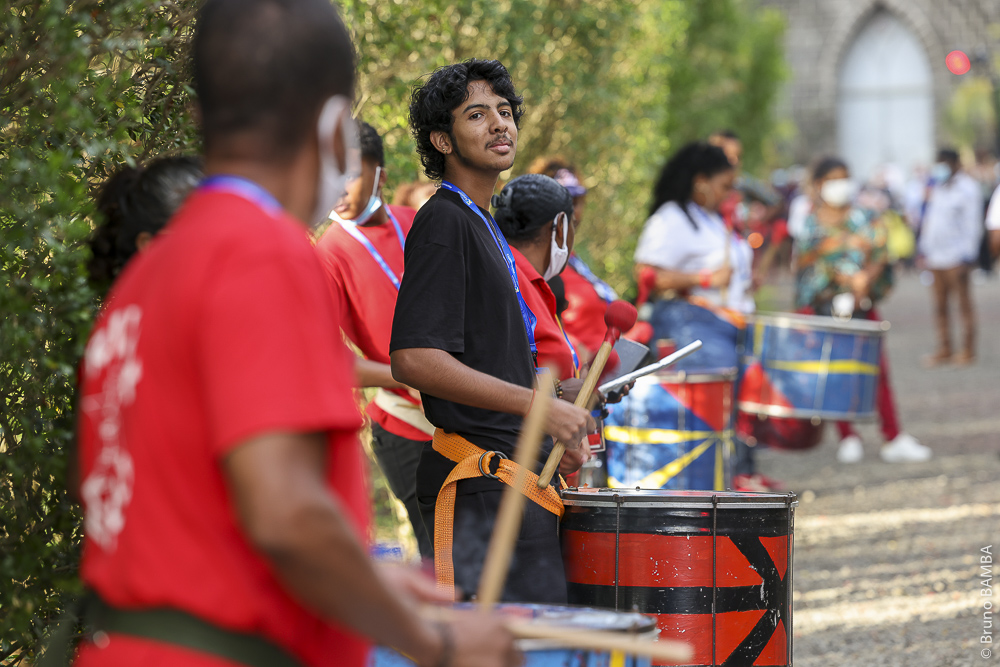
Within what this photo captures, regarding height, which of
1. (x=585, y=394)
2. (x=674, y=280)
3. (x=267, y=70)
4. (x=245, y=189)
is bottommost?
(x=585, y=394)

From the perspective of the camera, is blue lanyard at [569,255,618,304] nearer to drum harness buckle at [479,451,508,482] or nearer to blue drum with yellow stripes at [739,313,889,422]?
blue drum with yellow stripes at [739,313,889,422]

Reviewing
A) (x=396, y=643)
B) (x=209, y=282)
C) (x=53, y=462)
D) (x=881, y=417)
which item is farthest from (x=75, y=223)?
(x=881, y=417)

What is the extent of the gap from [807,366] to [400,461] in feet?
12.0

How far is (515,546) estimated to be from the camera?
2965 millimetres

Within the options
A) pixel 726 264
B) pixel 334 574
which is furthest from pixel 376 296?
pixel 726 264

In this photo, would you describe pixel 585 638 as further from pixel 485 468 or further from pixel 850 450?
pixel 850 450

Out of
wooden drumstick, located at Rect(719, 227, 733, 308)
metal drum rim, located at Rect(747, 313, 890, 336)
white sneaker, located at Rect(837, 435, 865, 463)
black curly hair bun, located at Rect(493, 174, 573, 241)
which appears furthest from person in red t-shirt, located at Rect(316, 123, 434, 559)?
white sneaker, located at Rect(837, 435, 865, 463)

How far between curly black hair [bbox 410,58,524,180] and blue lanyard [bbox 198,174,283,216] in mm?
1761

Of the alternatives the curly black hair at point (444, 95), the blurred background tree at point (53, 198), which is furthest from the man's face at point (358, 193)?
the blurred background tree at point (53, 198)

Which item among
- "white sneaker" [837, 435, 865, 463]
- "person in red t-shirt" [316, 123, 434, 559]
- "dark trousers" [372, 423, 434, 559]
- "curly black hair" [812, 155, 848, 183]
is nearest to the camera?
"person in red t-shirt" [316, 123, 434, 559]

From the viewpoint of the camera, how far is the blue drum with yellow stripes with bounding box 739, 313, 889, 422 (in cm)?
714

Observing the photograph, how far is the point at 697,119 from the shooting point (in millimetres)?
15453

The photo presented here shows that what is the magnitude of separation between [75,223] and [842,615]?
433 centimetres

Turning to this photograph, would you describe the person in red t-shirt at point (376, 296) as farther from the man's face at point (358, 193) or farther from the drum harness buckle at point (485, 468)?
Answer: the drum harness buckle at point (485, 468)
